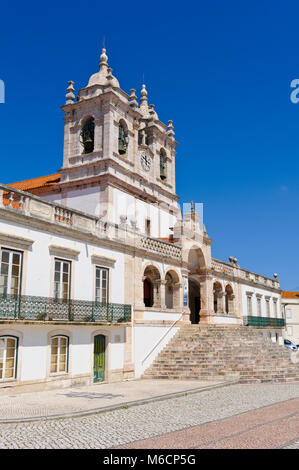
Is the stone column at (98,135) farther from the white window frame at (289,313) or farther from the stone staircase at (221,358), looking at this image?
the white window frame at (289,313)

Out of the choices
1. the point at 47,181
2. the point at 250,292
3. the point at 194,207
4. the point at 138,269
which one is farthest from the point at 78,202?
the point at 250,292

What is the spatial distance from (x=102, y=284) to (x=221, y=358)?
6.13 meters

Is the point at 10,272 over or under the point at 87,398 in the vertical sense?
over

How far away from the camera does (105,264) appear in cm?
1803

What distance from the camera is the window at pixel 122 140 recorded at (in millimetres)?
28281

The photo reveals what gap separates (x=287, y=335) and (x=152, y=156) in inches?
1181

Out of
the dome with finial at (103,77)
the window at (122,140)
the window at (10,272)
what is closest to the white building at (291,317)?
the window at (122,140)

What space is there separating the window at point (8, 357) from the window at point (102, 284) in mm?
4574

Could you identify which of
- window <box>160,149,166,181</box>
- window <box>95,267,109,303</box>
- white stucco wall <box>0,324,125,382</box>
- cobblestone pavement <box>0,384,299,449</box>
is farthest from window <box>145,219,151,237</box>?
cobblestone pavement <box>0,384,299,449</box>

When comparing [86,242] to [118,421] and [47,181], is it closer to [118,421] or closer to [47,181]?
[118,421]

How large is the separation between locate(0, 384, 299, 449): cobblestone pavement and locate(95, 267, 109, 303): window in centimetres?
580

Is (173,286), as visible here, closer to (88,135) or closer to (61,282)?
(61,282)

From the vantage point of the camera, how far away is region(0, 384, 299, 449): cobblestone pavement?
24.8ft

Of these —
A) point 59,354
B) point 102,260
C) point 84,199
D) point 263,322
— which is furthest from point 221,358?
point 263,322
